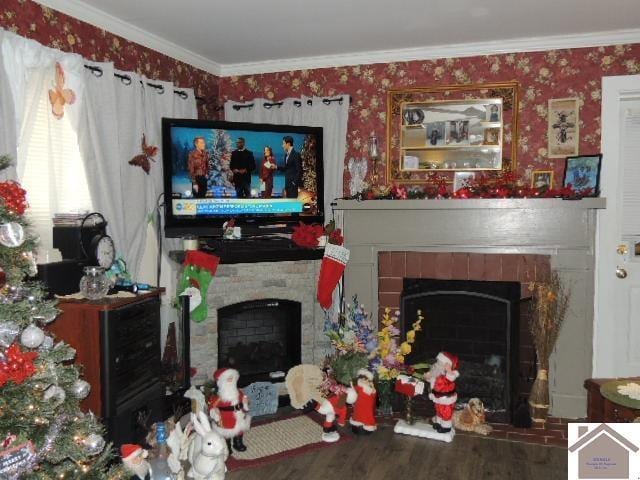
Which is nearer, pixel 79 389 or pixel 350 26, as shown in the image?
pixel 79 389

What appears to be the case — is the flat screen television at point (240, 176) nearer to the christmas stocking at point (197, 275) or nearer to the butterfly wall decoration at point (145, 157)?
the butterfly wall decoration at point (145, 157)

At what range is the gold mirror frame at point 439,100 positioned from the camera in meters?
4.07

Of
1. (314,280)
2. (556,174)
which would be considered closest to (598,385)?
(556,174)

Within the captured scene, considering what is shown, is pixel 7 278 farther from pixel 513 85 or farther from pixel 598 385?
pixel 513 85

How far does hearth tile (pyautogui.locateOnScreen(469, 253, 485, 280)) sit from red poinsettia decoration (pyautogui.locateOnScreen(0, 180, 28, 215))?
2857 millimetres

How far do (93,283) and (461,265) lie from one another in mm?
2376

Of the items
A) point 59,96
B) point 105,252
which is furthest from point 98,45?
point 105,252

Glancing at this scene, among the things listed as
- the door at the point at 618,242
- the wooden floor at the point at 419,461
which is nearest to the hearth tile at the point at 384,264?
the wooden floor at the point at 419,461

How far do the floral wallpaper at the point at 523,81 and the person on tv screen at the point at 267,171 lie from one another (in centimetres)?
65

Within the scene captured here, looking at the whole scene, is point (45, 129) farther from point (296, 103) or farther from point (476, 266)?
point (476, 266)

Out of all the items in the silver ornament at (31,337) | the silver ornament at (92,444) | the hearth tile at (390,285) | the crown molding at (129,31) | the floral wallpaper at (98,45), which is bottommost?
the silver ornament at (92,444)

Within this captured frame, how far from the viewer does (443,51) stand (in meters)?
4.15

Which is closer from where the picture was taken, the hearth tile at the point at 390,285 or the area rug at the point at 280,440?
the area rug at the point at 280,440

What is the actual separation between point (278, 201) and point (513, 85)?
1.86 metres
